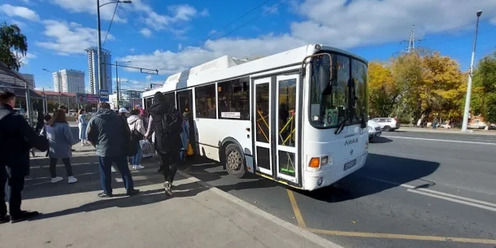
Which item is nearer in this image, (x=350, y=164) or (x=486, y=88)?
(x=350, y=164)

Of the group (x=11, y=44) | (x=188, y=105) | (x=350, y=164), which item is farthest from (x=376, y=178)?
(x=11, y=44)

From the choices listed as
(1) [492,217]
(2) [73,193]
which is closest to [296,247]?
(1) [492,217]

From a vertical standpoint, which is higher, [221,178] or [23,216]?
[23,216]

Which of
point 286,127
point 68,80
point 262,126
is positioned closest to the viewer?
point 286,127

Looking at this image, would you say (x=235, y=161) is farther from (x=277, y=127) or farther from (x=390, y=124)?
(x=390, y=124)

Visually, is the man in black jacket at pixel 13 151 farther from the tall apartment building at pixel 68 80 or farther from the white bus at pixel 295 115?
the tall apartment building at pixel 68 80

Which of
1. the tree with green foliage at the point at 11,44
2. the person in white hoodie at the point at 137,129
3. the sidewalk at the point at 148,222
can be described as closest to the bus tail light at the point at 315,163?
the sidewalk at the point at 148,222

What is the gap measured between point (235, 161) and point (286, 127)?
1.82 meters

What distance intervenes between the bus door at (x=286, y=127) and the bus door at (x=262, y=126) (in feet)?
0.57

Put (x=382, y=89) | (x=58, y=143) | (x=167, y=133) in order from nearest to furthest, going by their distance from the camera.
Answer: (x=167, y=133), (x=58, y=143), (x=382, y=89)

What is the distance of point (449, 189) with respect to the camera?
5.61m

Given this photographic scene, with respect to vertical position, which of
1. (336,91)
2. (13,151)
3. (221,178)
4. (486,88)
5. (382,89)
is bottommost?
(221,178)

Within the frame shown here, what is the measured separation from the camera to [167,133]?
16.1ft

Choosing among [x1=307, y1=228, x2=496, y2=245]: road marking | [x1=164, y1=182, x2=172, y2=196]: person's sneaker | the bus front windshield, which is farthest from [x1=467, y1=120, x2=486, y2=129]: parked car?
[x1=164, y1=182, x2=172, y2=196]: person's sneaker
